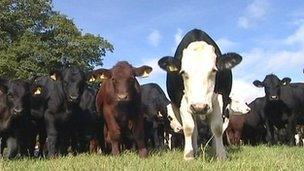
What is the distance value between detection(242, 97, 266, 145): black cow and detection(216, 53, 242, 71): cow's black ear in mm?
9855

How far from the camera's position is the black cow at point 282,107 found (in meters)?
16.7

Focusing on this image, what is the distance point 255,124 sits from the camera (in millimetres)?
19953

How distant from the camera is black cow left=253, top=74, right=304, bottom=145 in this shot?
54.9 ft

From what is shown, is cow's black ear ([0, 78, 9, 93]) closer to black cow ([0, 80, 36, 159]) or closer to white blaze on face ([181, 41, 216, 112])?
black cow ([0, 80, 36, 159])

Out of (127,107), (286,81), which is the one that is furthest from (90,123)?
(286,81)

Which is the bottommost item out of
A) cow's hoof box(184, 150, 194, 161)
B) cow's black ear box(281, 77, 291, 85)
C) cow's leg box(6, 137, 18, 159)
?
cow's hoof box(184, 150, 194, 161)

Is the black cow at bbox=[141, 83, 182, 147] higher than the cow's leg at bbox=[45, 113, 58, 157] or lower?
higher

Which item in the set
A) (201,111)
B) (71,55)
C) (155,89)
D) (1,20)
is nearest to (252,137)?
(155,89)

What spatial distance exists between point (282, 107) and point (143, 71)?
7.16 meters

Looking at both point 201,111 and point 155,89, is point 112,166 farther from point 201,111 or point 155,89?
point 155,89

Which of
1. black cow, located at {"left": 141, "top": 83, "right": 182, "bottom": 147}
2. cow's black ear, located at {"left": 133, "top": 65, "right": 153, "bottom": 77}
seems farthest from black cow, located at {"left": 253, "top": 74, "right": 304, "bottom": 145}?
cow's black ear, located at {"left": 133, "top": 65, "right": 153, "bottom": 77}

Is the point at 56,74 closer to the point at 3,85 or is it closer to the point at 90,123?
the point at 3,85

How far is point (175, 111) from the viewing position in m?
10.1

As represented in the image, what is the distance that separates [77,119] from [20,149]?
1.46m
